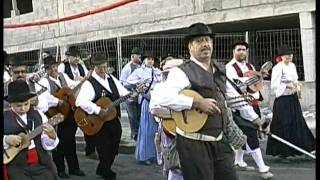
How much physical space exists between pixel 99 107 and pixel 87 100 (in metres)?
0.15

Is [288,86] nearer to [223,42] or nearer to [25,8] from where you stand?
[223,42]

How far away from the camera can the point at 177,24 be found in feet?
40.8

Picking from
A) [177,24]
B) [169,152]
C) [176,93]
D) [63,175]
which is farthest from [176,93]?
[177,24]

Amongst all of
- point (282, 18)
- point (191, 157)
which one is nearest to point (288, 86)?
point (191, 157)

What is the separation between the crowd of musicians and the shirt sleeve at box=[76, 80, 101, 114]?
0.4 inches

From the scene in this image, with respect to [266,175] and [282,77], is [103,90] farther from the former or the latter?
[282,77]

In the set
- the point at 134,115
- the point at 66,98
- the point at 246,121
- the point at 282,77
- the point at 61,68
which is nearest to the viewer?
the point at 246,121

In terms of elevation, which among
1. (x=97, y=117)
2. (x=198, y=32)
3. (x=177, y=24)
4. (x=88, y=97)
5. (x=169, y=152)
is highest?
(x=177, y=24)

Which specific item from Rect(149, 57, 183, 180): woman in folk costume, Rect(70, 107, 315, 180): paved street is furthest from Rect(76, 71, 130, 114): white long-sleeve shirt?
Rect(149, 57, 183, 180): woman in folk costume

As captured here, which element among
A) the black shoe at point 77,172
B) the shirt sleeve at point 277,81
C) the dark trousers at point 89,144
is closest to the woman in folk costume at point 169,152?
the dark trousers at point 89,144

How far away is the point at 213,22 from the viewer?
11906 mm

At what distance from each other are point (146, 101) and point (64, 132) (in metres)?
1.18

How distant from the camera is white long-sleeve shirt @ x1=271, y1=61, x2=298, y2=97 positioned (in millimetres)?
6891

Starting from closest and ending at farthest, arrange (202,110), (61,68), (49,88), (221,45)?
(202,110), (49,88), (61,68), (221,45)
